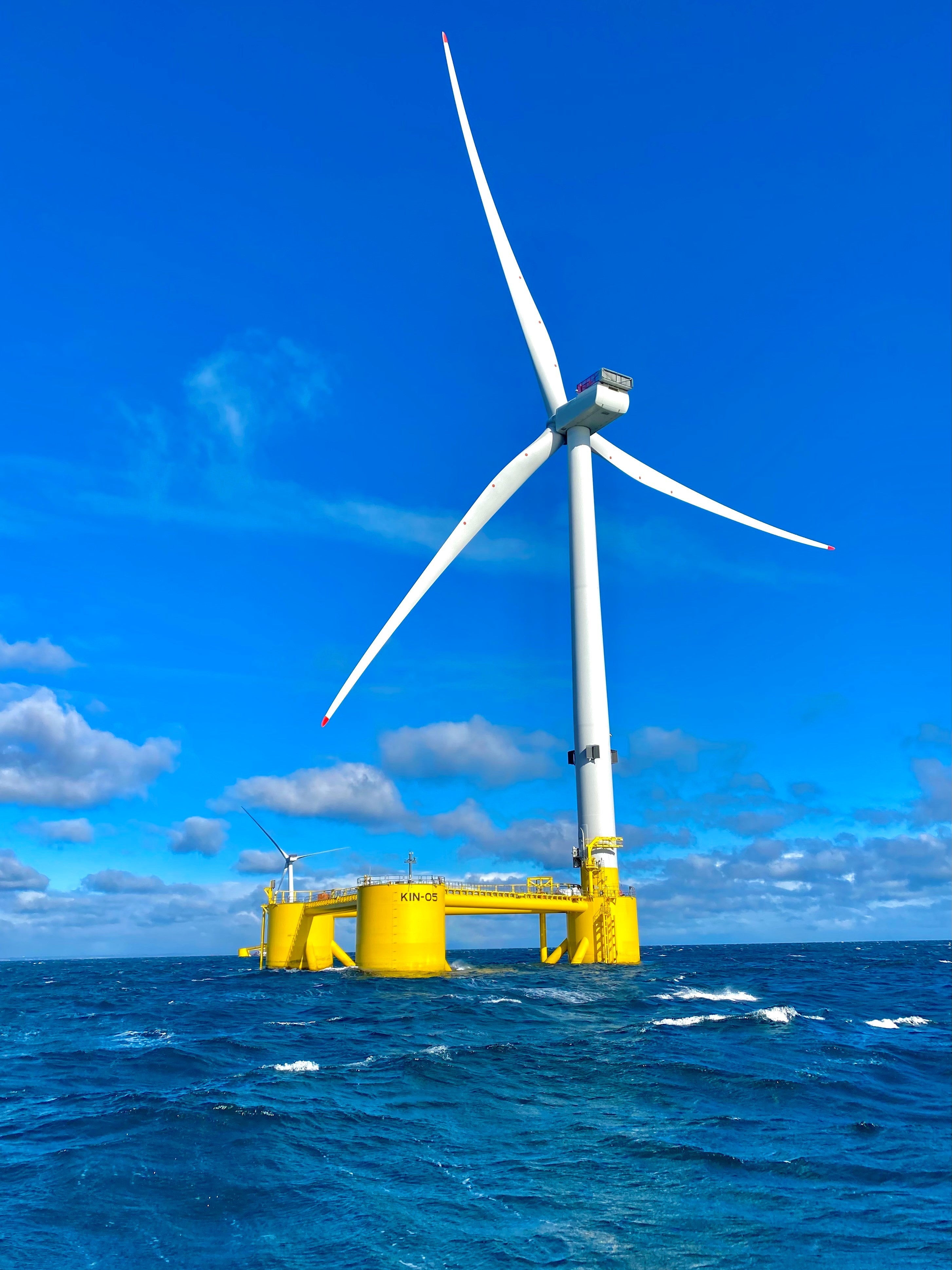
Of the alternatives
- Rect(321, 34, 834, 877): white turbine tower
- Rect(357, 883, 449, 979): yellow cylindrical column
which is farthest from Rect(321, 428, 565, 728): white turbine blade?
Rect(357, 883, 449, 979): yellow cylindrical column

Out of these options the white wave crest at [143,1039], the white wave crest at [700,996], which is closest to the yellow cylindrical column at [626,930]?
the white wave crest at [700,996]

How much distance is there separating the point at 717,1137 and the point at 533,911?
46.6 m

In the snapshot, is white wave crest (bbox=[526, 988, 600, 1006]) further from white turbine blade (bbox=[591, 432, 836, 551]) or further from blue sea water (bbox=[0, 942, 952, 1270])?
white turbine blade (bbox=[591, 432, 836, 551])

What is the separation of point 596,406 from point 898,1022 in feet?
184

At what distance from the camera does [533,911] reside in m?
67.7

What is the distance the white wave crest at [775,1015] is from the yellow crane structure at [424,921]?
21.7 meters

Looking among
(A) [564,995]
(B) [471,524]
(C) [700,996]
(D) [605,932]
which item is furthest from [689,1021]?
(B) [471,524]

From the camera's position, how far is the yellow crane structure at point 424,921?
197ft

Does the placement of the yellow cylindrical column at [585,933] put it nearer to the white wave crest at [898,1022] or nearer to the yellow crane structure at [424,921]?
the yellow crane structure at [424,921]

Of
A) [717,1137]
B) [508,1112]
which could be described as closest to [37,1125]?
[508,1112]

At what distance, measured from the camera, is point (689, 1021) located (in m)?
41.0

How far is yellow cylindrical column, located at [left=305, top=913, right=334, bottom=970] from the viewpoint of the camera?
7969cm

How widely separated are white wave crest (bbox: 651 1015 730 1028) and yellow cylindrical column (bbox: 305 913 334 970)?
145 feet

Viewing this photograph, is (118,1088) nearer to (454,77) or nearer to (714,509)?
(714,509)
